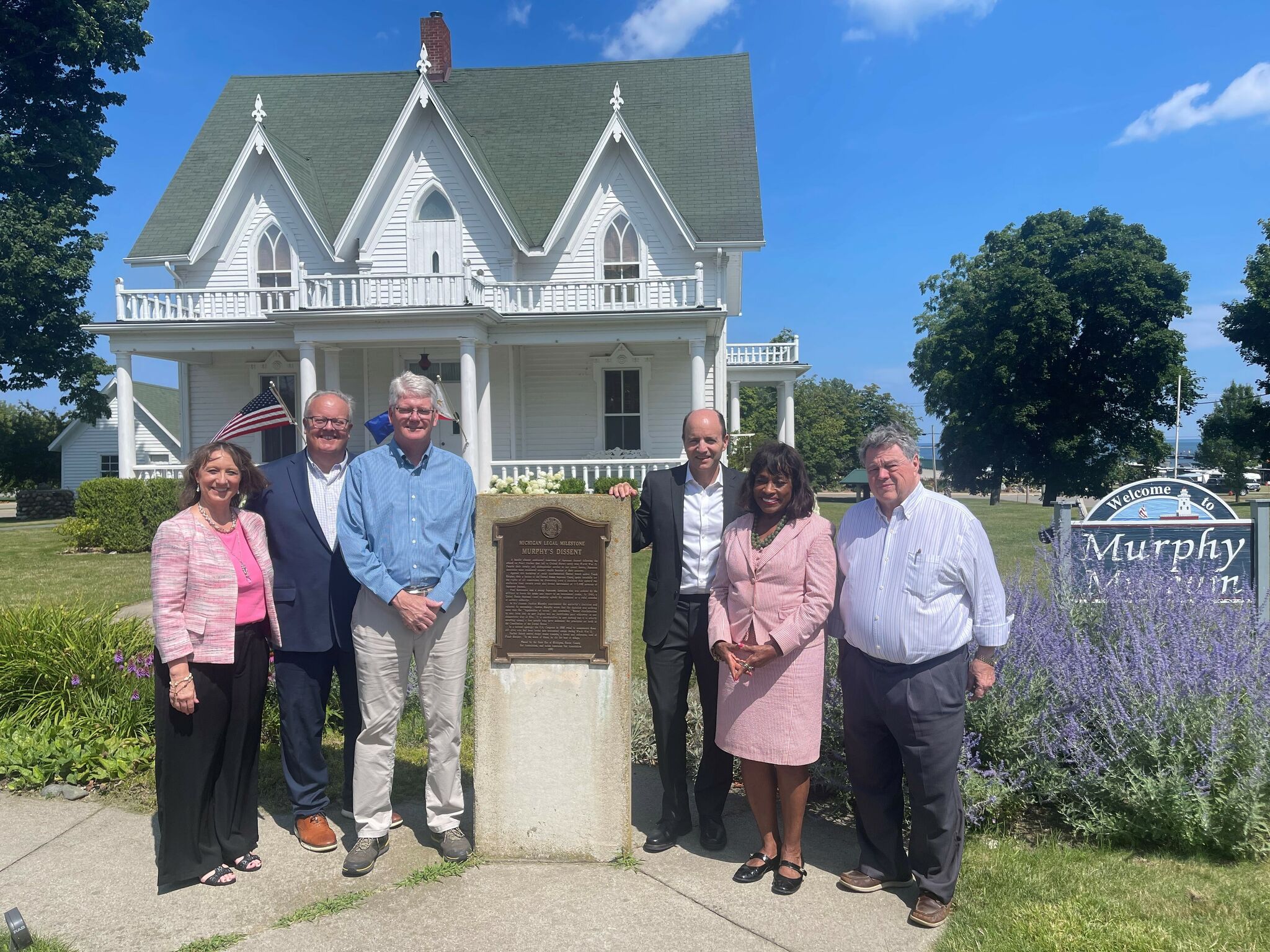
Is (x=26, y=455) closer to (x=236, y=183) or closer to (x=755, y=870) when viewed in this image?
(x=236, y=183)

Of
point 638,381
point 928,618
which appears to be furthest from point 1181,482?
point 638,381

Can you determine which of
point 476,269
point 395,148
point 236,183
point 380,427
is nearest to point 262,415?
point 380,427

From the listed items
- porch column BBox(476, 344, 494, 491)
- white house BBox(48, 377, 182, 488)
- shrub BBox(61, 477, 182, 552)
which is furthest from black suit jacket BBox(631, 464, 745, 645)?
white house BBox(48, 377, 182, 488)

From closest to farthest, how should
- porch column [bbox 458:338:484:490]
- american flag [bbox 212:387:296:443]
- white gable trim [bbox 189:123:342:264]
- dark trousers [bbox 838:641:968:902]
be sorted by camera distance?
dark trousers [bbox 838:641:968:902], american flag [bbox 212:387:296:443], porch column [bbox 458:338:484:490], white gable trim [bbox 189:123:342:264]

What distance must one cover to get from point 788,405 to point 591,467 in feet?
25.6

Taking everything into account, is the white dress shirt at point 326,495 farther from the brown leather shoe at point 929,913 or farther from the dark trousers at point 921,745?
the brown leather shoe at point 929,913

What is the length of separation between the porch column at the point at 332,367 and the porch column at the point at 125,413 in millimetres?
4064

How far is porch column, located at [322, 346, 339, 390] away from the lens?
18.1m

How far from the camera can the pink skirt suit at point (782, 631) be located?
12.1 feet

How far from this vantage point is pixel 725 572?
12.8ft

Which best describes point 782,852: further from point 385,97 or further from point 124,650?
point 385,97

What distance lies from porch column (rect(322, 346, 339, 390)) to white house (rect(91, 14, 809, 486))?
5 cm

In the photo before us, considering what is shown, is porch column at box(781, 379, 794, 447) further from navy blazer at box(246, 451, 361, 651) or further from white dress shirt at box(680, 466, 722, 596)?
navy blazer at box(246, 451, 361, 651)

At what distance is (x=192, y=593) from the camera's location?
3.77 m
